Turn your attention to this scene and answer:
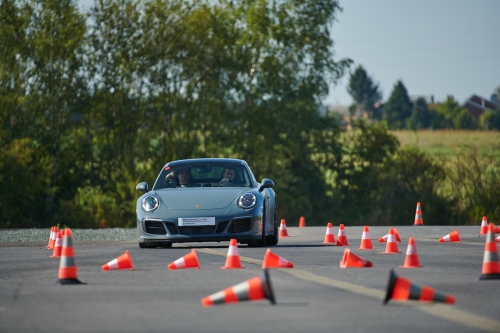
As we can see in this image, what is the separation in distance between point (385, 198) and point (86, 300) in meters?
50.3

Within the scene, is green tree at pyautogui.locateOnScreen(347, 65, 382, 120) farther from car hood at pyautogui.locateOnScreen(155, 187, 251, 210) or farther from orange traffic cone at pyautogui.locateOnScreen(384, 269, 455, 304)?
orange traffic cone at pyautogui.locateOnScreen(384, 269, 455, 304)

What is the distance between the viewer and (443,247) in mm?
17312

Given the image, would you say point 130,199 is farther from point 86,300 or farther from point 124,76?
point 86,300

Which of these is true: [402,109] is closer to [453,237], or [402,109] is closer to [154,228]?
[453,237]

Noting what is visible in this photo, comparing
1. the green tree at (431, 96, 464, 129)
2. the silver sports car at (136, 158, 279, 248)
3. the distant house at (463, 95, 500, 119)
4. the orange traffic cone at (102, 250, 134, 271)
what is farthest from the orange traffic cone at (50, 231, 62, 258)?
the distant house at (463, 95, 500, 119)

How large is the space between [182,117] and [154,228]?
40.3m

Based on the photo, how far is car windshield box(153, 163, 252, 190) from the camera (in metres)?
17.6

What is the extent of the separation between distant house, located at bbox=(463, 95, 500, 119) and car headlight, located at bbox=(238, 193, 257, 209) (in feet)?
564

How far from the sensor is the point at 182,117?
5688 centimetres

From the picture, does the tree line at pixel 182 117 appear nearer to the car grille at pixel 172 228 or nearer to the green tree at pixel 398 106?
the car grille at pixel 172 228

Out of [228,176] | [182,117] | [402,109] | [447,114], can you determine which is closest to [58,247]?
[228,176]

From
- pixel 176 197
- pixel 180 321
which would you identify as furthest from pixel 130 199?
pixel 180 321

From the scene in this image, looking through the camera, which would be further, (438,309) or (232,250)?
(232,250)

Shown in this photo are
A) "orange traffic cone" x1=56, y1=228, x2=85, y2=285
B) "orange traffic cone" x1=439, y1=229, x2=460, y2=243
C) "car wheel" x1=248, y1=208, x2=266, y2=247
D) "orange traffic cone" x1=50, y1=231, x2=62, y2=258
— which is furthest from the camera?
"orange traffic cone" x1=439, y1=229, x2=460, y2=243
